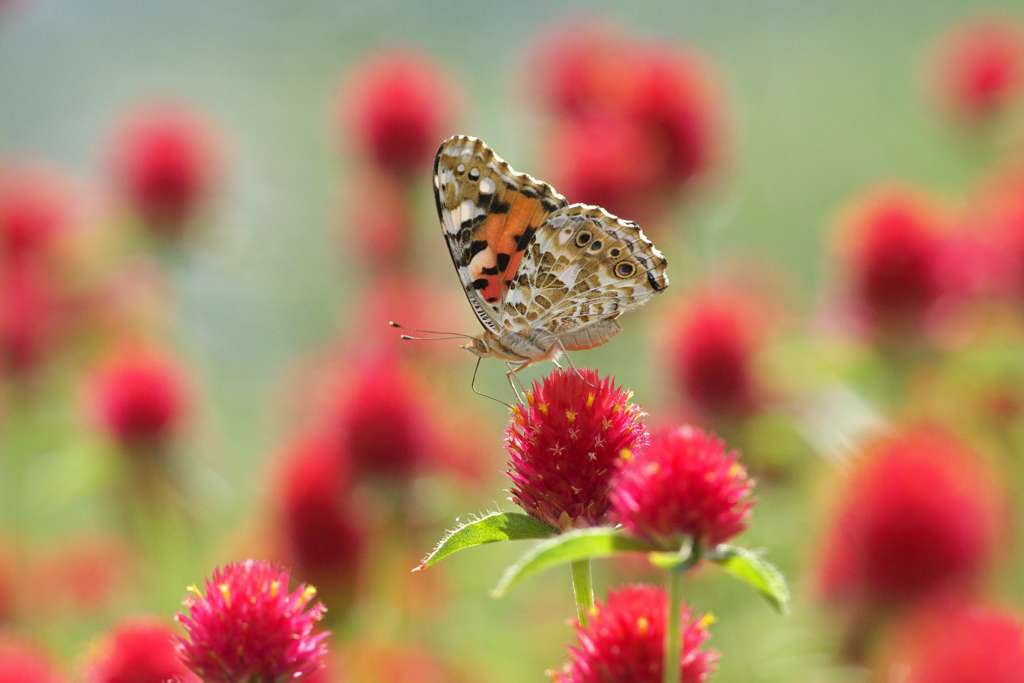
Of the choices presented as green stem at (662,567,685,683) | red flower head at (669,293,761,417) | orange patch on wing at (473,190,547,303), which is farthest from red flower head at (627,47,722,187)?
green stem at (662,567,685,683)

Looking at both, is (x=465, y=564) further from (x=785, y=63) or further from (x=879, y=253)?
(x=785, y=63)

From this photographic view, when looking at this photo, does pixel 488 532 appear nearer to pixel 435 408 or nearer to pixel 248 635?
pixel 248 635

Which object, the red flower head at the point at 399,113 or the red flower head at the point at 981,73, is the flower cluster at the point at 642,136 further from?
the red flower head at the point at 981,73

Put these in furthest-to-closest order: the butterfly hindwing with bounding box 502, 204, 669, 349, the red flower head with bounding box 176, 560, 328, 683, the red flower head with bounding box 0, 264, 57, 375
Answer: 1. the red flower head with bounding box 0, 264, 57, 375
2. the butterfly hindwing with bounding box 502, 204, 669, 349
3. the red flower head with bounding box 176, 560, 328, 683

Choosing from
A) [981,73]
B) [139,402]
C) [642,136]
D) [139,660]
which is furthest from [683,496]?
[981,73]

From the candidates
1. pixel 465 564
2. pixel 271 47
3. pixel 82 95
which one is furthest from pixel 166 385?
pixel 271 47

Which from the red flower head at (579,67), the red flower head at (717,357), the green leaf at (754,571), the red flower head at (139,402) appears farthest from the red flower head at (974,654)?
the red flower head at (579,67)

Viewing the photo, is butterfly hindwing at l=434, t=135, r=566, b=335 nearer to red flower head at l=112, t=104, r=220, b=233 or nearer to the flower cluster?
the flower cluster

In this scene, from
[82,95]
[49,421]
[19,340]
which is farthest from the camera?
[82,95]
